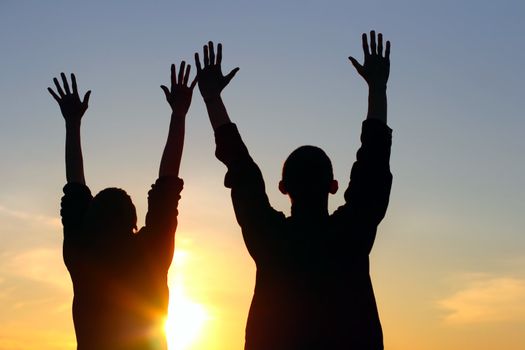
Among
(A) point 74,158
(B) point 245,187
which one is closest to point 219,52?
(B) point 245,187

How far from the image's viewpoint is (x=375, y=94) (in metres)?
5.98

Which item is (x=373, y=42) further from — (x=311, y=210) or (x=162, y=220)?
(x=162, y=220)

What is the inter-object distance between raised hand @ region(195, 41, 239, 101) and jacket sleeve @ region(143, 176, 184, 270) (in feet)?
4.90

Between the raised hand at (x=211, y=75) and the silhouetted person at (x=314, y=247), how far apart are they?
775 millimetres

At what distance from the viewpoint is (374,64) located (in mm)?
6172

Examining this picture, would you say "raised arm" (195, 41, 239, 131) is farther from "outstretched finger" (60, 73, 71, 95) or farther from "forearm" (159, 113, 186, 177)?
"outstretched finger" (60, 73, 71, 95)

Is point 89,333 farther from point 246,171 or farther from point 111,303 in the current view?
point 246,171

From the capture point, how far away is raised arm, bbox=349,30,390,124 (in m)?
5.84

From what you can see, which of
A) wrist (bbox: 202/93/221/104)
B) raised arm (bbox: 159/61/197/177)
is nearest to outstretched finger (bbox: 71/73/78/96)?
raised arm (bbox: 159/61/197/177)

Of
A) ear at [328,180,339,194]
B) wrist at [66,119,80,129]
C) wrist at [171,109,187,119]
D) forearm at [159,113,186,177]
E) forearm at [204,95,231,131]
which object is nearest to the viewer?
ear at [328,180,339,194]

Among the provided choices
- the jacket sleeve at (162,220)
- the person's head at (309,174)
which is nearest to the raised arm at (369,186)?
the person's head at (309,174)

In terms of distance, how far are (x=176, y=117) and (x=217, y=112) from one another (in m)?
2.14

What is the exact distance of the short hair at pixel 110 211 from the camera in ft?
24.8

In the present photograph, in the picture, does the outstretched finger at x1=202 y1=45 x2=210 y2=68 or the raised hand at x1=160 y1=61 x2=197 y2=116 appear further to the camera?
the raised hand at x1=160 y1=61 x2=197 y2=116
